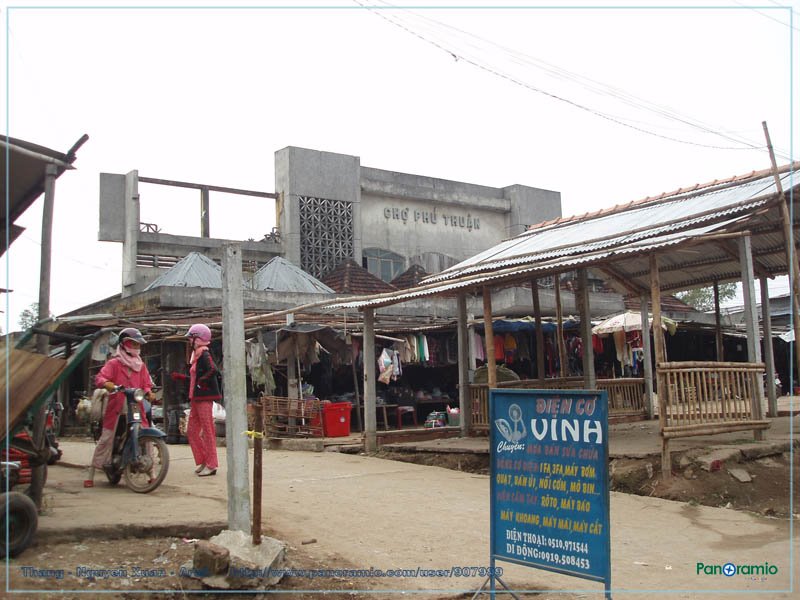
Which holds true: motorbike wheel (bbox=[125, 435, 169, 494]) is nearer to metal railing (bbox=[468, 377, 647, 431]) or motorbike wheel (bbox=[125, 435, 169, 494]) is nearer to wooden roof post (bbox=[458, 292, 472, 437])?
metal railing (bbox=[468, 377, 647, 431])

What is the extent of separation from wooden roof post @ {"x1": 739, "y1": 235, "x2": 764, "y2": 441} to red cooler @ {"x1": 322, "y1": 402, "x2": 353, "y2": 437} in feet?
26.0

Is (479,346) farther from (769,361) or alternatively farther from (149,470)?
(149,470)

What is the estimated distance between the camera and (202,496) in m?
7.14

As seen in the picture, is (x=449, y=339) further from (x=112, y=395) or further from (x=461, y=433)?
(x=112, y=395)


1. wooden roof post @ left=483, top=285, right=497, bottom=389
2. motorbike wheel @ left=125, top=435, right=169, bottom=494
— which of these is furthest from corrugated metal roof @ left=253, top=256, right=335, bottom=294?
motorbike wheel @ left=125, top=435, right=169, bottom=494

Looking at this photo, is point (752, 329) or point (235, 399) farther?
point (752, 329)

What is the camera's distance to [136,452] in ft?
24.7

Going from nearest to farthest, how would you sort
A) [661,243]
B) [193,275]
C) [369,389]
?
[661,243] → [369,389] → [193,275]

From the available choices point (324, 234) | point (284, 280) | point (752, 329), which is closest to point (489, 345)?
point (752, 329)

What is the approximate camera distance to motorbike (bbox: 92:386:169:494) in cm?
752

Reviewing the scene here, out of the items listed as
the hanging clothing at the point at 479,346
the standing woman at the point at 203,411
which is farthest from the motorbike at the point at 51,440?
the hanging clothing at the point at 479,346

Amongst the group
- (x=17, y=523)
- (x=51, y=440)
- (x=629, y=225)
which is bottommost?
(x=17, y=523)

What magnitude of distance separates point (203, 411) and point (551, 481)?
548cm

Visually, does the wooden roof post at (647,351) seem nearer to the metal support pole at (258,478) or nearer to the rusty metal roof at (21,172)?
the metal support pole at (258,478)
